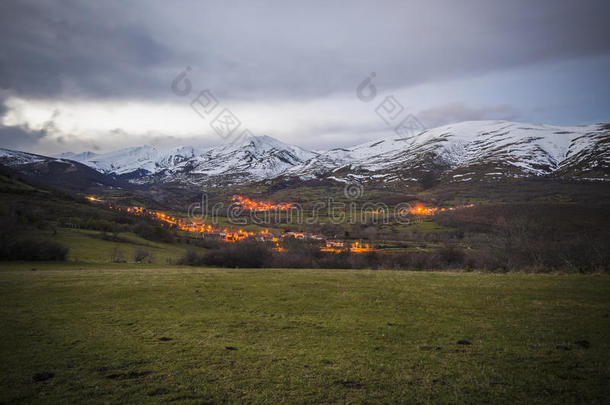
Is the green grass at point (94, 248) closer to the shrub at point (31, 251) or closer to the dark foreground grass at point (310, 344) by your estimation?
the shrub at point (31, 251)

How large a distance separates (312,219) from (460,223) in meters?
79.7

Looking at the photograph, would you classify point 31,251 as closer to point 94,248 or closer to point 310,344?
point 94,248

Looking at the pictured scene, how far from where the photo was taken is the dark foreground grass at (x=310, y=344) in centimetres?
703

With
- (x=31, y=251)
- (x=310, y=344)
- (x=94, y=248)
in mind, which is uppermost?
(x=31, y=251)

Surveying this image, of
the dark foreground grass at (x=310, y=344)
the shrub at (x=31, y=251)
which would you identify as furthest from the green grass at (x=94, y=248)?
the dark foreground grass at (x=310, y=344)

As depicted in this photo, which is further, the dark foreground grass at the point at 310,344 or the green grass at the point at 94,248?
the green grass at the point at 94,248

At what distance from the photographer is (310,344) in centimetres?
1002

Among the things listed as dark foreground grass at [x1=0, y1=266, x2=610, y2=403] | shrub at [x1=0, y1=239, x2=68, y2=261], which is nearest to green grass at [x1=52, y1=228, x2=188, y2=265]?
shrub at [x1=0, y1=239, x2=68, y2=261]

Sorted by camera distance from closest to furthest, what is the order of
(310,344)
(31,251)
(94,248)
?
(310,344) < (31,251) < (94,248)

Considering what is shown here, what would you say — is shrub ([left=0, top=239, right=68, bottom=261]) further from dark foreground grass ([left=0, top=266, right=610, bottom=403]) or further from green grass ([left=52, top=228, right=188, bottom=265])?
dark foreground grass ([left=0, top=266, right=610, bottom=403])

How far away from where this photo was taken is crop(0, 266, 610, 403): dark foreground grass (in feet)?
23.1

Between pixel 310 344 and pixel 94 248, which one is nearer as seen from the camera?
pixel 310 344

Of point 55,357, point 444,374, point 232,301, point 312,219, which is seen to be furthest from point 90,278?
point 312,219

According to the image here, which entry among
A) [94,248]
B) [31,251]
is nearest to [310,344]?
[31,251]
